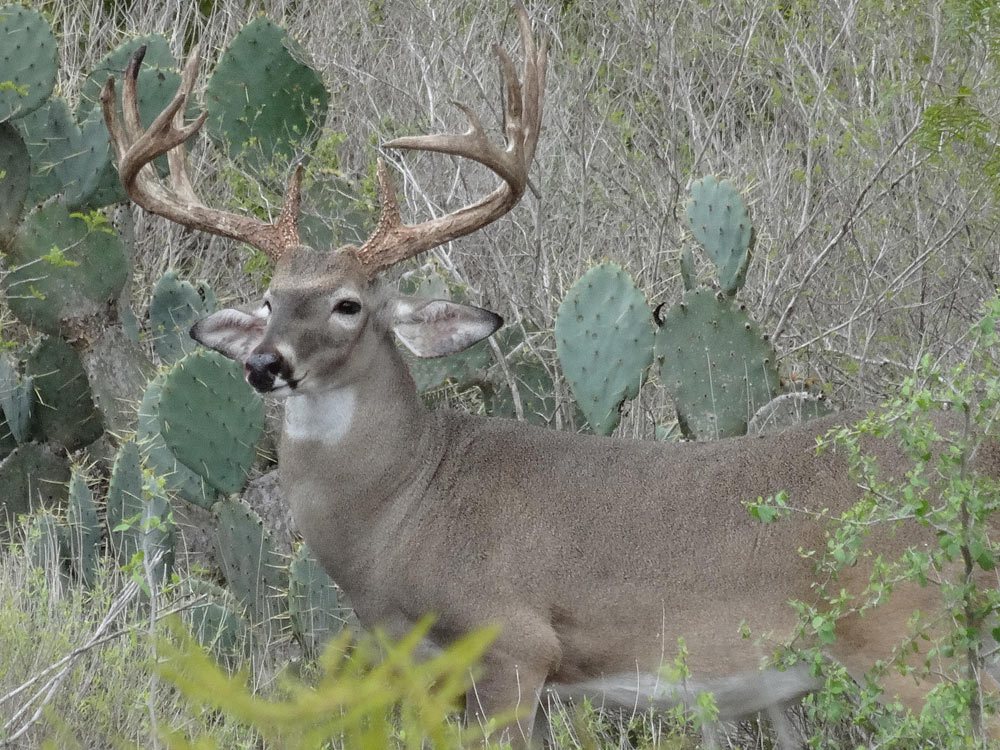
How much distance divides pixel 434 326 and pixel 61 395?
8.69 feet

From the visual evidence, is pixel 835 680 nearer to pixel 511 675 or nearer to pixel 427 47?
pixel 511 675

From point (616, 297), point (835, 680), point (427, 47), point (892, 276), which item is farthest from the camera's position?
point (427, 47)

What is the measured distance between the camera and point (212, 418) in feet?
18.8

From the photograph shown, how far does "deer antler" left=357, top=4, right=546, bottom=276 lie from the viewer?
5.11 meters

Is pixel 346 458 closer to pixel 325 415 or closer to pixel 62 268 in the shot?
pixel 325 415

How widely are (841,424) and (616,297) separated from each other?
147 cm

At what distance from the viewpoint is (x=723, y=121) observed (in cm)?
983

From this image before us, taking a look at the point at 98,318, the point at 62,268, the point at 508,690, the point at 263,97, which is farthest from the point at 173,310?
the point at 508,690

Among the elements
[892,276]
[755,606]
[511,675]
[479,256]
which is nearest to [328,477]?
[511,675]

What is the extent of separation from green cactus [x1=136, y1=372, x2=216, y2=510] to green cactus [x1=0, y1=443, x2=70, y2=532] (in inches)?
38.0

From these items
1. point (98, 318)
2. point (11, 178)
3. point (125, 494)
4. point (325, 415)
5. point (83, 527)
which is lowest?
point (83, 527)

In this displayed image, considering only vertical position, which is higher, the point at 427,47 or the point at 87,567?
the point at 427,47

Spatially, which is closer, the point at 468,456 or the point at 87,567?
the point at 468,456

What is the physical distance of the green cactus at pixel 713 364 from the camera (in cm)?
575
